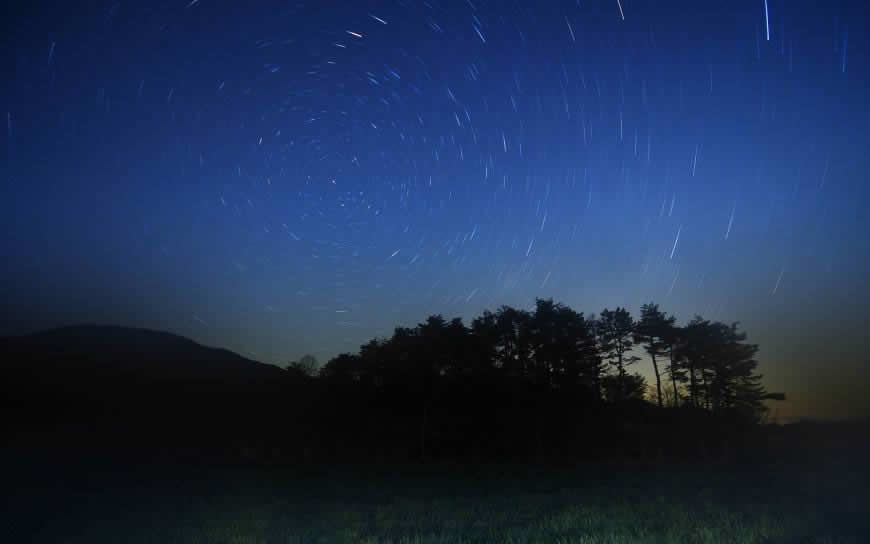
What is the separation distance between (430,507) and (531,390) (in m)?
31.9

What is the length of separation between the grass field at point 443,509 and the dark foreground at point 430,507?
1.7 inches

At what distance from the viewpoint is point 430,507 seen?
50.7ft

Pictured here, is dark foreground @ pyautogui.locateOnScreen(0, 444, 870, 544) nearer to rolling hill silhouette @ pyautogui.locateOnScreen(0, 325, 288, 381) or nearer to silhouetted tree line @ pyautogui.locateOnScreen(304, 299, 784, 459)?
silhouetted tree line @ pyautogui.locateOnScreen(304, 299, 784, 459)

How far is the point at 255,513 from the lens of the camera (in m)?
14.5

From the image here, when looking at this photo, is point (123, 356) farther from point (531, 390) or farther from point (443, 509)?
point (443, 509)

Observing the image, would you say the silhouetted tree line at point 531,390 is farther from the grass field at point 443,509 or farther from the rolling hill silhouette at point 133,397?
the grass field at point 443,509

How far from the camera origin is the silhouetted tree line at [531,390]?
4344 centimetres

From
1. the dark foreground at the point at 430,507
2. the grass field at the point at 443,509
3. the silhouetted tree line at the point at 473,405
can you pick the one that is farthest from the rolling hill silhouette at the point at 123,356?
the grass field at the point at 443,509

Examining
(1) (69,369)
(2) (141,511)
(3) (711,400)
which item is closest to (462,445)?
(3) (711,400)

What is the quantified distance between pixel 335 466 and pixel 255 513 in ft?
68.2

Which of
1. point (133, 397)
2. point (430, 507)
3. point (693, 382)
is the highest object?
point (693, 382)

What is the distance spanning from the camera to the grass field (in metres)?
10.6

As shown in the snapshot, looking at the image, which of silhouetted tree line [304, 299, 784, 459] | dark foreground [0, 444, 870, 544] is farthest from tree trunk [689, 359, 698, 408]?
dark foreground [0, 444, 870, 544]

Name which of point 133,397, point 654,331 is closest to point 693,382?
point 654,331
